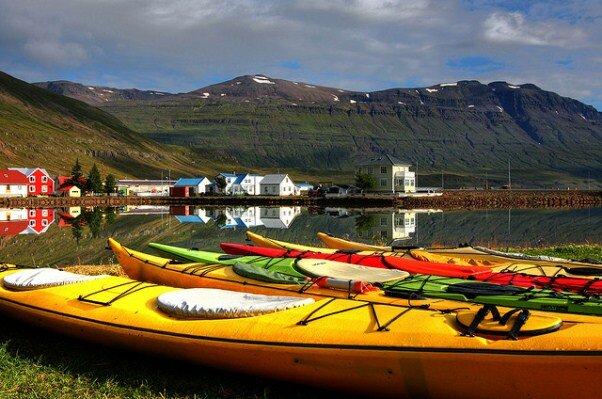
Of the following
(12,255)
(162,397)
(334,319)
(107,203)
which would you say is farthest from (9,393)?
(107,203)

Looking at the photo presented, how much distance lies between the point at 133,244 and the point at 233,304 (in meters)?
23.0

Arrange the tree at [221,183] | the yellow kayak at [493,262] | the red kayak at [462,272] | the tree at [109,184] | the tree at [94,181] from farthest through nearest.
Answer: the tree at [221,183] → the tree at [109,184] → the tree at [94,181] → the yellow kayak at [493,262] → the red kayak at [462,272]

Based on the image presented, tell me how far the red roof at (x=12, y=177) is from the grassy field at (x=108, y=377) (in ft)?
338

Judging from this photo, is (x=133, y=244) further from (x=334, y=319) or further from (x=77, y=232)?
(x=334, y=319)

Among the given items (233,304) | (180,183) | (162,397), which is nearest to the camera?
(162,397)

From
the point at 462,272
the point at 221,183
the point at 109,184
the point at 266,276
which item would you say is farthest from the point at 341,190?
the point at 266,276

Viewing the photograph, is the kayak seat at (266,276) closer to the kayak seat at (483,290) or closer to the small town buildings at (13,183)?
the kayak seat at (483,290)

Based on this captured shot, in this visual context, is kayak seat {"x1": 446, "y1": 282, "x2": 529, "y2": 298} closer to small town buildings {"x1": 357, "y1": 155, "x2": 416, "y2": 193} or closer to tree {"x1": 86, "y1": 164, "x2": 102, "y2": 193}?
small town buildings {"x1": 357, "y1": 155, "x2": 416, "y2": 193}

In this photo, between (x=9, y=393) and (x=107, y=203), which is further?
(x=107, y=203)

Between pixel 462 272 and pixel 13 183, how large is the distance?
106109 mm

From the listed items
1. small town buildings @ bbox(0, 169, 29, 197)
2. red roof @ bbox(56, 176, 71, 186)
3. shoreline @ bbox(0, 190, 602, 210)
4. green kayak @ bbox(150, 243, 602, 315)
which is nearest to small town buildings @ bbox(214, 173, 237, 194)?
shoreline @ bbox(0, 190, 602, 210)

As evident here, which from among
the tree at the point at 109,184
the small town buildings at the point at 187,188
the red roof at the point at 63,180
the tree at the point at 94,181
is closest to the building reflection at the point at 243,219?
the tree at the point at 94,181

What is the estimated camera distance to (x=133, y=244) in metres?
29.0

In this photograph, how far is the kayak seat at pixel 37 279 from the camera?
941cm
